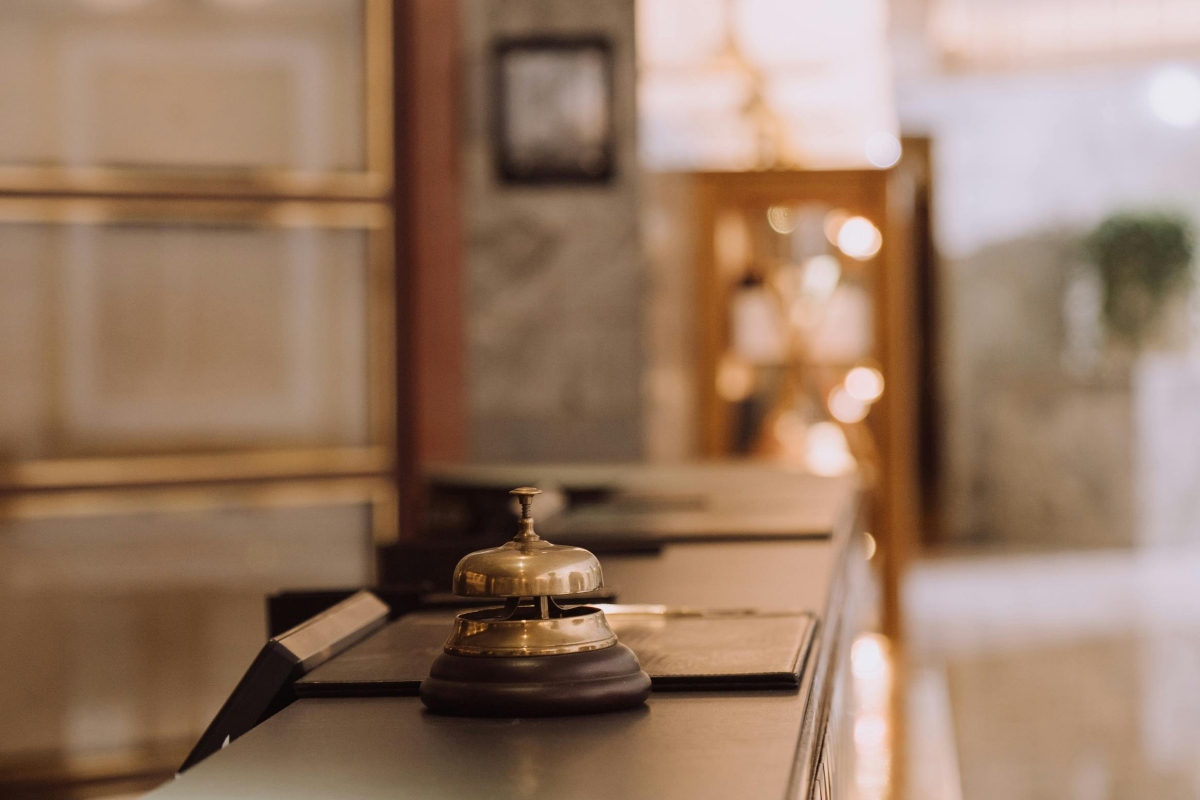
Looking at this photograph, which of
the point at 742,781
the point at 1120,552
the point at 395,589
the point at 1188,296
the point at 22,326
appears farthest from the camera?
the point at 1188,296

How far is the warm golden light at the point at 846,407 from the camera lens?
522 cm

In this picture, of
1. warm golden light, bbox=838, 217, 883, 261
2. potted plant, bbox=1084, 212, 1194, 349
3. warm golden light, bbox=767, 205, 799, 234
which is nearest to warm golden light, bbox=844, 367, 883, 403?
warm golden light, bbox=838, 217, 883, 261

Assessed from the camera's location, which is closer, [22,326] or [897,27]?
[22,326]

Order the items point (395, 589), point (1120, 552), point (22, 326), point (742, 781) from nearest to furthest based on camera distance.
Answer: point (742, 781), point (395, 589), point (22, 326), point (1120, 552)

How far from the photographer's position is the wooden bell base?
99 centimetres

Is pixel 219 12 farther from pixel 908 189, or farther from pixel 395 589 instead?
pixel 908 189

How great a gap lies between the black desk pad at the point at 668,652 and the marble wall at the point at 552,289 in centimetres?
282

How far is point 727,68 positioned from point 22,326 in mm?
Result: 2233

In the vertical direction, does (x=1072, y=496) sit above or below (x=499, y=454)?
below

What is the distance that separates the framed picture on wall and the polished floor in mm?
1953

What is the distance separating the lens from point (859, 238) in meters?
5.15

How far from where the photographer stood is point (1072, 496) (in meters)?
9.51

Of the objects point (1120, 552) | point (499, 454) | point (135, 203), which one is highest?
point (135, 203)

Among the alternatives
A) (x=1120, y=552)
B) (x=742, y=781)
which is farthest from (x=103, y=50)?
(x=1120, y=552)
